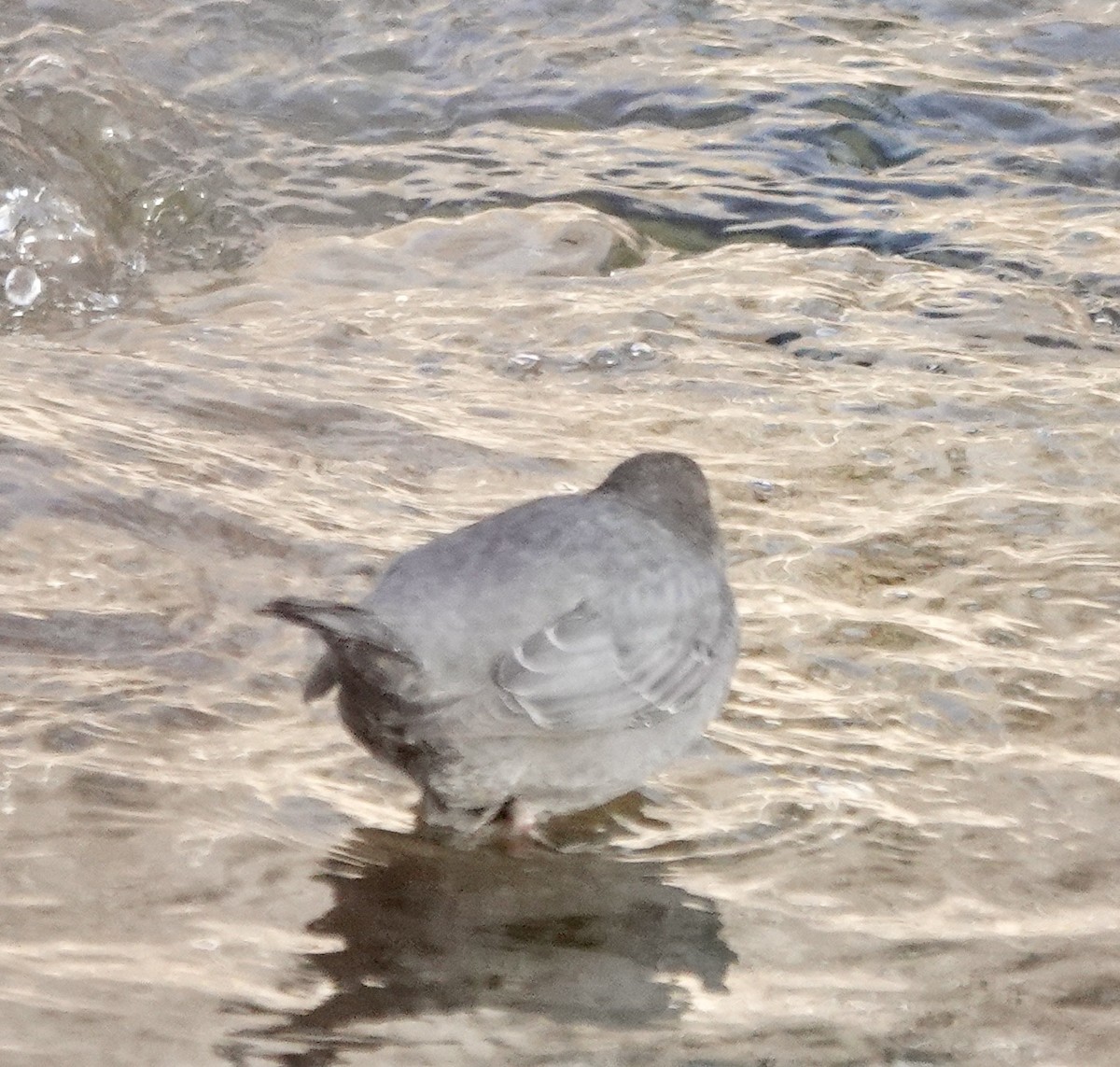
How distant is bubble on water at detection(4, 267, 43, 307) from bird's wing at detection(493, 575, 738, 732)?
150 inches

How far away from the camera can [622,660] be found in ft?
13.1

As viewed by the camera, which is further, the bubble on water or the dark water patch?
the bubble on water

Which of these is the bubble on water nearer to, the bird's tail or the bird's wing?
the bird's wing

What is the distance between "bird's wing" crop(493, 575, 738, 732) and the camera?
3.74 meters

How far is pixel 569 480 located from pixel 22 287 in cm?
271

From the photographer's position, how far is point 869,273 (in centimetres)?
756

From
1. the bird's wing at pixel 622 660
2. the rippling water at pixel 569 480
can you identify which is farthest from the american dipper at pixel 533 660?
the rippling water at pixel 569 480

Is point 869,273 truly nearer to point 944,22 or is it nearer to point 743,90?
point 743,90

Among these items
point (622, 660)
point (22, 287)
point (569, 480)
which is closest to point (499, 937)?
point (622, 660)

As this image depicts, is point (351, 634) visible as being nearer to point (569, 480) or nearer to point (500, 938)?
point (500, 938)

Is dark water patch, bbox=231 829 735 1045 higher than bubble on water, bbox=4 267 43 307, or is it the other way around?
bubble on water, bbox=4 267 43 307

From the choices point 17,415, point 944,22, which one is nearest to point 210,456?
point 17,415

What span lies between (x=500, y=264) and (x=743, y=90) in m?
2.24

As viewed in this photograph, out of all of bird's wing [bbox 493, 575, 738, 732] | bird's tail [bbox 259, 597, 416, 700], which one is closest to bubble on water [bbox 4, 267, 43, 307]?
bird's wing [bbox 493, 575, 738, 732]
